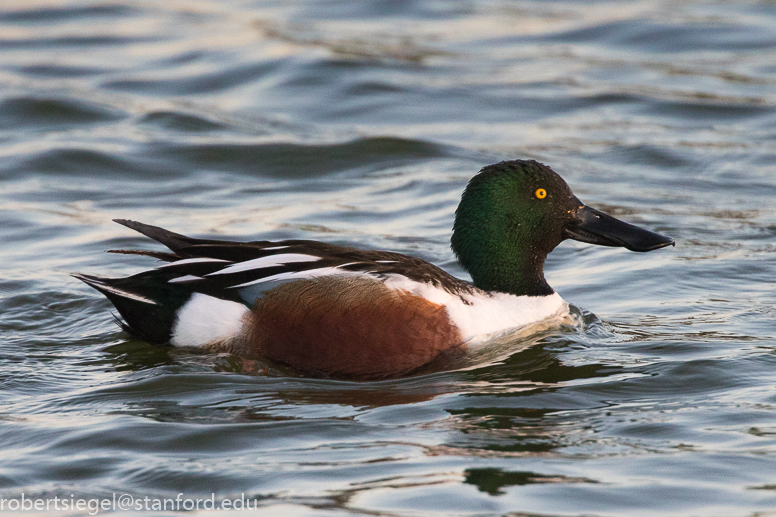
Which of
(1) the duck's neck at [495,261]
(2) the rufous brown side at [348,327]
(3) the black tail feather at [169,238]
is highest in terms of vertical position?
(3) the black tail feather at [169,238]

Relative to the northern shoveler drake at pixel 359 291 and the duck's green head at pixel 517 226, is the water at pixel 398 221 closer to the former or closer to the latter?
the northern shoveler drake at pixel 359 291

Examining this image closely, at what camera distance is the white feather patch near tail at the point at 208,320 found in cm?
535

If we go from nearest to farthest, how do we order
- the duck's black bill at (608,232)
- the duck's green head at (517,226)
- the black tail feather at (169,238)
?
the black tail feather at (169,238)
the duck's green head at (517,226)
the duck's black bill at (608,232)

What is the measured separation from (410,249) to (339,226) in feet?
2.27

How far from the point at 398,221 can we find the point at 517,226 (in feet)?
8.39

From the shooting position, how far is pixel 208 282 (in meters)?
5.38

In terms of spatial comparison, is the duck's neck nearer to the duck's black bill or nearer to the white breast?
the white breast

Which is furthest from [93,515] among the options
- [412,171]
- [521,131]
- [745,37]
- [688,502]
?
[745,37]

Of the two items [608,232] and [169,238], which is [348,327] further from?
[608,232]

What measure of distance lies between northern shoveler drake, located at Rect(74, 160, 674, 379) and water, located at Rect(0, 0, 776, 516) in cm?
15

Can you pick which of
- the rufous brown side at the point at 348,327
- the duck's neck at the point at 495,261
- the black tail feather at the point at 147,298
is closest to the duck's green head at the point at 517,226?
the duck's neck at the point at 495,261

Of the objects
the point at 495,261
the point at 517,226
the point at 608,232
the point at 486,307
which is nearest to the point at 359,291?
the point at 486,307

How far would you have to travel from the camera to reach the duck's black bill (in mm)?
5871

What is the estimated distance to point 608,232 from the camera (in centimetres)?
590
